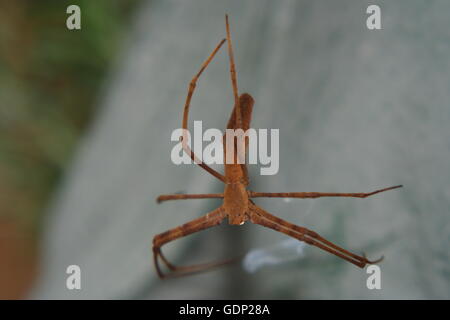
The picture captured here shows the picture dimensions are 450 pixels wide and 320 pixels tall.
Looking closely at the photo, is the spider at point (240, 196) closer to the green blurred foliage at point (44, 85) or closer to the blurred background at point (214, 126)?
the blurred background at point (214, 126)

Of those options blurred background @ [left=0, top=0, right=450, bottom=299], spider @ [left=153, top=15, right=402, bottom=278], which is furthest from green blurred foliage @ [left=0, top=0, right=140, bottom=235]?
spider @ [left=153, top=15, right=402, bottom=278]

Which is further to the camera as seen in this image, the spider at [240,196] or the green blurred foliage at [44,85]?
the green blurred foliage at [44,85]

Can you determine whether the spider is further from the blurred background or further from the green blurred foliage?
the green blurred foliage

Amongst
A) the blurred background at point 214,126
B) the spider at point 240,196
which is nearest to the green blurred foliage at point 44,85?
the blurred background at point 214,126

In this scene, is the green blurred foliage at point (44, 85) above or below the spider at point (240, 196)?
above

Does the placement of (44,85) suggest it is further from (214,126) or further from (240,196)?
(240,196)

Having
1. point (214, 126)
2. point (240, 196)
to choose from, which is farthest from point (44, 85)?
point (240, 196)

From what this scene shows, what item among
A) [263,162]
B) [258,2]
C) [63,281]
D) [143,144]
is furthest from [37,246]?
[258,2]
